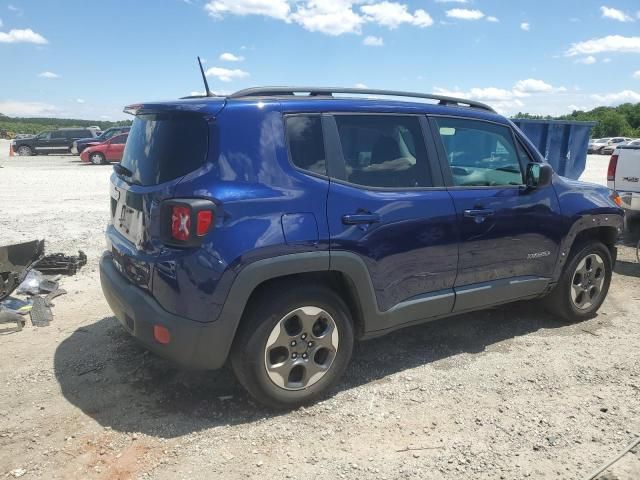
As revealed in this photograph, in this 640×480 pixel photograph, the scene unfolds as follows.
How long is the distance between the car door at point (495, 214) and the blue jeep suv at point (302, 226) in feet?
0.05

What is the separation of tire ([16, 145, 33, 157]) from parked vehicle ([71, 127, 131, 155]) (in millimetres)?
2651

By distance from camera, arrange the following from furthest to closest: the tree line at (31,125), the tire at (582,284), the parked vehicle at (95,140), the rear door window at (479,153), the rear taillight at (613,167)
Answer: the tree line at (31,125), the parked vehicle at (95,140), the rear taillight at (613,167), the tire at (582,284), the rear door window at (479,153)

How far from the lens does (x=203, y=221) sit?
2836 millimetres

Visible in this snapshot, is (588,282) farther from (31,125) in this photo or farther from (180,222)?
(31,125)

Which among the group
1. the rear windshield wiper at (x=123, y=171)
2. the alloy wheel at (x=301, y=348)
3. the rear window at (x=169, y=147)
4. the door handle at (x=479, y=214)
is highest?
the rear window at (x=169, y=147)

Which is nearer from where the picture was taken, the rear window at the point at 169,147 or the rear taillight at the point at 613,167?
the rear window at the point at 169,147

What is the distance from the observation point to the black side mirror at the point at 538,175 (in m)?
4.15

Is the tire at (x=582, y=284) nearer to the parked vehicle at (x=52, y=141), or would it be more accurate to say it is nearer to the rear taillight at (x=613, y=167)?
the rear taillight at (x=613, y=167)

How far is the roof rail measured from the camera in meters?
3.26

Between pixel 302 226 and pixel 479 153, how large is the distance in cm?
184

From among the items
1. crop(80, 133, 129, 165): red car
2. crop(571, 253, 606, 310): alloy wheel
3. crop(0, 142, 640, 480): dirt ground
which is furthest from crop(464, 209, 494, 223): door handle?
crop(80, 133, 129, 165): red car

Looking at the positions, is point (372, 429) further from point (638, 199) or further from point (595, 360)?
point (638, 199)

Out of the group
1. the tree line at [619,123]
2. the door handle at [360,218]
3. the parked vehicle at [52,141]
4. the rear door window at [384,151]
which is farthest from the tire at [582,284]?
the tree line at [619,123]

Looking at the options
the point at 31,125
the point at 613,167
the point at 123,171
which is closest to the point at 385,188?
the point at 123,171
